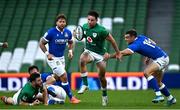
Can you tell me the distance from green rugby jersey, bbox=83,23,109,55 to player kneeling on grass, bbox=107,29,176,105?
22.7 inches

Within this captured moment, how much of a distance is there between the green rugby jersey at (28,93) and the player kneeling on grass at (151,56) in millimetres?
2336

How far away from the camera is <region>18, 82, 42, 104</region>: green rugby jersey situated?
1878 centimetres

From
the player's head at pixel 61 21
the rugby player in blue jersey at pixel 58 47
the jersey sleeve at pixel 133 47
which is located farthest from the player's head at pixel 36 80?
the jersey sleeve at pixel 133 47

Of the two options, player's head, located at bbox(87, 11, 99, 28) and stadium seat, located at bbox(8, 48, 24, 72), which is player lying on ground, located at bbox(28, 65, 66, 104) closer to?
player's head, located at bbox(87, 11, 99, 28)

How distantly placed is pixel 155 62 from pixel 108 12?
49.2ft

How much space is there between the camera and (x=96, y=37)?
62.1 feet

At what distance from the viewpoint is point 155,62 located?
19.2m

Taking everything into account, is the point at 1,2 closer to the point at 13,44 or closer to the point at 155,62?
the point at 13,44

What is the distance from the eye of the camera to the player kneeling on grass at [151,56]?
18609mm

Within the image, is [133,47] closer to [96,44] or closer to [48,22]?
[96,44]

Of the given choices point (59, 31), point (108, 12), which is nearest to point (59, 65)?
point (59, 31)

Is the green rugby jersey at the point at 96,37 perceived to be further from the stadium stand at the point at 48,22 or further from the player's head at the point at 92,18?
the stadium stand at the point at 48,22

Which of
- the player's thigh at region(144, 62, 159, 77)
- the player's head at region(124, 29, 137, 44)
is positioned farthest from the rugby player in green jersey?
the player's thigh at region(144, 62, 159, 77)

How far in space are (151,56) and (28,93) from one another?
3.15m
